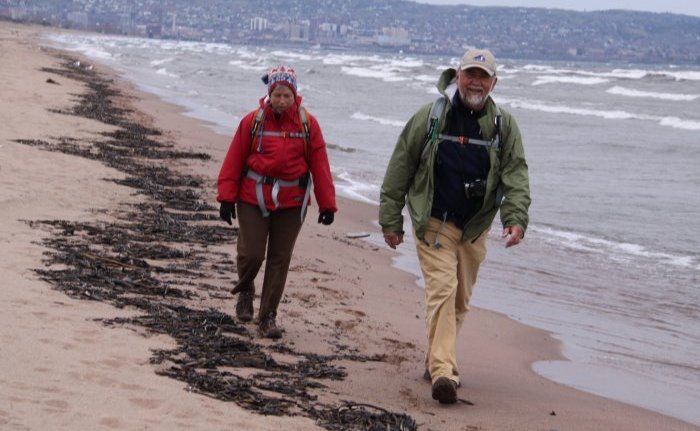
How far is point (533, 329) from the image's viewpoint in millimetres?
8156

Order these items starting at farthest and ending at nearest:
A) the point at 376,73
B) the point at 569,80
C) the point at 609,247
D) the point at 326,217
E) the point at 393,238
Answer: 1. the point at 376,73
2. the point at 569,80
3. the point at 609,247
4. the point at 326,217
5. the point at 393,238

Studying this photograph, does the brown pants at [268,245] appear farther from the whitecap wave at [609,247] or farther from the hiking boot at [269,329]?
the whitecap wave at [609,247]

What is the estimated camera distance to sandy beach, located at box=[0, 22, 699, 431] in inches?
189

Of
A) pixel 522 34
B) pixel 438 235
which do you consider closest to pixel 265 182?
pixel 438 235

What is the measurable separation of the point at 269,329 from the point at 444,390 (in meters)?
1.38

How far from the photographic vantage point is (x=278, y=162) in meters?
6.31

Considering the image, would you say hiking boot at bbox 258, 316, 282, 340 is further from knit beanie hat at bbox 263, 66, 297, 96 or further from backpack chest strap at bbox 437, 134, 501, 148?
backpack chest strap at bbox 437, 134, 501, 148

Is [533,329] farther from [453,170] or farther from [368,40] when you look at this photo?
[368,40]

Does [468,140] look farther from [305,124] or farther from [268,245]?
[268,245]

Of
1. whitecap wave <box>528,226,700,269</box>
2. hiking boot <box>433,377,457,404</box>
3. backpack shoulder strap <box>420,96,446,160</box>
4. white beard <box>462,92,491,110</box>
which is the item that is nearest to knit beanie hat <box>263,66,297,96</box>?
backpack shoulder strap <box>420,96,446,160</box>

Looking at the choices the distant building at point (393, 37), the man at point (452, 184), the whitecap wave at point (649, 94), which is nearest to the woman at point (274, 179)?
the man at point (452, 184)

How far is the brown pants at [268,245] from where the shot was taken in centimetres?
649

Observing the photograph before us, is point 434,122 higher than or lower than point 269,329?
higher

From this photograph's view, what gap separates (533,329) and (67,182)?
540cm
